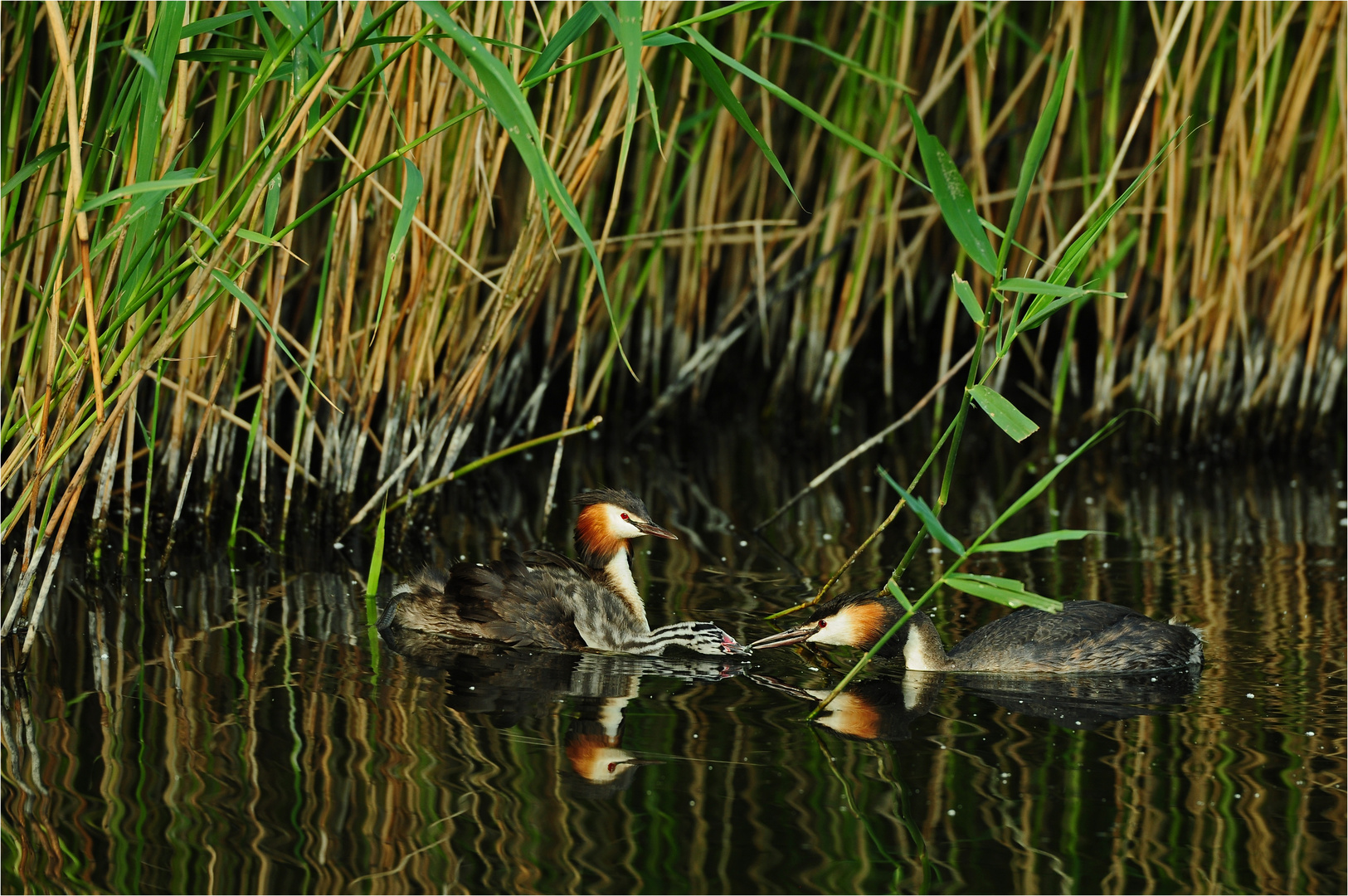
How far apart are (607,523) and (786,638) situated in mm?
664

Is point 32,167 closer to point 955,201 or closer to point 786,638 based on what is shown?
point 955,201

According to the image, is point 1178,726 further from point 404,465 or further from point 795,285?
point 795,285

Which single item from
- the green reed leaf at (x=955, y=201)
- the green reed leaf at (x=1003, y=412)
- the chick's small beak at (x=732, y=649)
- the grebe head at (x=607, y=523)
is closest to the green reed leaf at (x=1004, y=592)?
the green reed leaf at (x=1003, y=412)

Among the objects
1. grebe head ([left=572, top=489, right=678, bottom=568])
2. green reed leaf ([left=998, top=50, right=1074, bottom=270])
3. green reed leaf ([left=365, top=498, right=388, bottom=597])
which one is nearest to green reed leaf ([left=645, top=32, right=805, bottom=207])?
green reed leaf ([left=998, top=50, right=1074, bottom=270])

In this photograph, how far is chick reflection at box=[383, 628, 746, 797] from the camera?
330 centimetres

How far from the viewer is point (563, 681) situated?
3883mm

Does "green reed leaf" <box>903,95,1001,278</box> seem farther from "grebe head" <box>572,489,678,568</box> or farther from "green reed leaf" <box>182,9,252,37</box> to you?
"grebe head" <box>572,489,678,568</box>

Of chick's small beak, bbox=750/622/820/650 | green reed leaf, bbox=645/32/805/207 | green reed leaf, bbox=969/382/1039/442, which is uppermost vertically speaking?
green reed leaf, bbox=645/32/805/207

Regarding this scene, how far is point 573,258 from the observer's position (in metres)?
6.50

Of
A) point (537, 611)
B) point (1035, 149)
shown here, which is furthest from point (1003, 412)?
point (537, 611)

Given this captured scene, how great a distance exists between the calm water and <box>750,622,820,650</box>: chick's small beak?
0.04 metres

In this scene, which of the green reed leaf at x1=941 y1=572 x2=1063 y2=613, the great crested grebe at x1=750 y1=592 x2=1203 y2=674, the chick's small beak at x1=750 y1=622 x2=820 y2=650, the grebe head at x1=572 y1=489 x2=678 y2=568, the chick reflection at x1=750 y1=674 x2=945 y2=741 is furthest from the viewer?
the grebe head at x1=572 y1=489 x2=678 y2=568

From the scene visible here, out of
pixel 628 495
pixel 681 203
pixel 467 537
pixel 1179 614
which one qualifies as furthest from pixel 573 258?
pixel 1179 614

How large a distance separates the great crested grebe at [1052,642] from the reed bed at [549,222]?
1.09 metres
